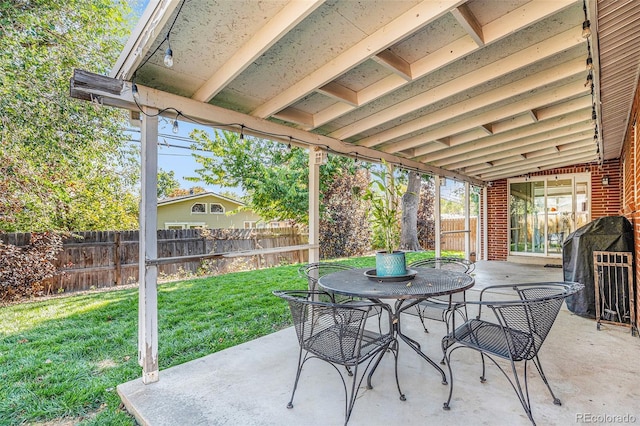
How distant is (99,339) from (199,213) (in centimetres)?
1150

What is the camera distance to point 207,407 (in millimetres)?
2164

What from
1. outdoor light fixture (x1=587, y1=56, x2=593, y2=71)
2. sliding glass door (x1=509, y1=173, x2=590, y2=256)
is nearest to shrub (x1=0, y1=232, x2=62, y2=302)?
outdoor light fixture (x1=587, y1=56, x2=593, y2=71)

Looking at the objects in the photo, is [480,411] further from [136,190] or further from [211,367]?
[136,190]

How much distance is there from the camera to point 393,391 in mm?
2281

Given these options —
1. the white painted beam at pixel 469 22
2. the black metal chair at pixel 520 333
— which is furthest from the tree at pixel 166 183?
the black metal chair at pixel 520 333

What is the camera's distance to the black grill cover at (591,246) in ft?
11.9

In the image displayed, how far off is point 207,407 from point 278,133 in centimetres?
267

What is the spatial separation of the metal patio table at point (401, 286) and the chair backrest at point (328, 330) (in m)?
0.15

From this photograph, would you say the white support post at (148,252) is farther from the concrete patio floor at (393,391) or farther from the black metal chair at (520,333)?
the black metal chair at (520,333)

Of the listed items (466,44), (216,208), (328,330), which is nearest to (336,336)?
(328,330)

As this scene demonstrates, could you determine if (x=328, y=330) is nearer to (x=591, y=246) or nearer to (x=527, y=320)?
(x=527, y=320)

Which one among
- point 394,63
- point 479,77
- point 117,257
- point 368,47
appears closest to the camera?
point 368,47

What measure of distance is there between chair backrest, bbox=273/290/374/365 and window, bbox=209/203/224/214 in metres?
13.5

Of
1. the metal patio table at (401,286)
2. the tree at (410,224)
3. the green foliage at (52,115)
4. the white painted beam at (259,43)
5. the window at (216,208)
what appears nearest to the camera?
the white painted beam at (259,43)
